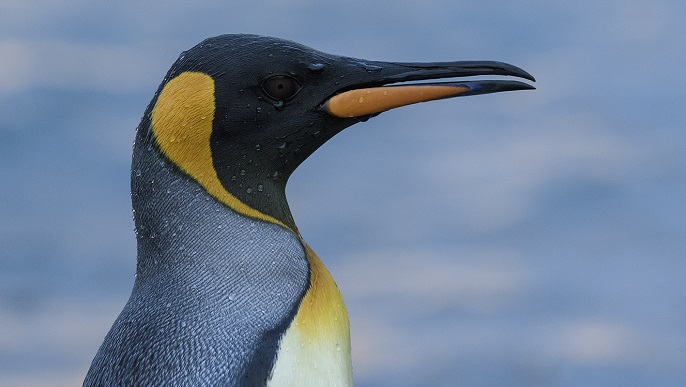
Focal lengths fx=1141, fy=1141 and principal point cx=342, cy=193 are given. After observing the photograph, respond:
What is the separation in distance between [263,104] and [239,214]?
370mm

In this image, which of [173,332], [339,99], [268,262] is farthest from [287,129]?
[173,332]

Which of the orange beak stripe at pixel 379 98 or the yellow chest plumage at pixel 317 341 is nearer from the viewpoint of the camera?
the yellow chest plumage at pixel 317 341

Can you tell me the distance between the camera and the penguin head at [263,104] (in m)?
3.63

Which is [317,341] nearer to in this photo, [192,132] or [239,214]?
[239,214]

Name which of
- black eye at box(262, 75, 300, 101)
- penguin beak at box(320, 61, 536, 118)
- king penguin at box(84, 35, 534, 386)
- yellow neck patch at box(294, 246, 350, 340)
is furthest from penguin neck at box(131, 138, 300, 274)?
penguin beak at box(320, 61, 536, 118)

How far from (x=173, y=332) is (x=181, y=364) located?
11cm

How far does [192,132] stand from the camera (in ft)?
11.9

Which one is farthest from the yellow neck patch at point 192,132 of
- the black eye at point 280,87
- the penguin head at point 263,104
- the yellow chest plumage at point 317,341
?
the yellow chest plumage at point 317,341

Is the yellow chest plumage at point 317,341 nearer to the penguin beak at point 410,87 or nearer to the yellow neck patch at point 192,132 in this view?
the yellow neck patch at point 192,132

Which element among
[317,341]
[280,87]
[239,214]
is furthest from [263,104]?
[317,341]

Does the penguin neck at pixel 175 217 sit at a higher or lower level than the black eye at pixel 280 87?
lower

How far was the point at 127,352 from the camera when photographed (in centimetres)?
338

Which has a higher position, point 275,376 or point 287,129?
point 287,129

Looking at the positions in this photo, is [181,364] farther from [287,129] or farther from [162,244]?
[287,129]
